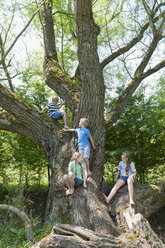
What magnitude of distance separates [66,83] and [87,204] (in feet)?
13.4

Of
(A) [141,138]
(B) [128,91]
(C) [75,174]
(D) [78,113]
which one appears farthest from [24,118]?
(A) [141,138]

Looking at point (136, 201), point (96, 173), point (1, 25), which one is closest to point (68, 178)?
point (96, 173)

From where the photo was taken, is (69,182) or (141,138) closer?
(69,182)

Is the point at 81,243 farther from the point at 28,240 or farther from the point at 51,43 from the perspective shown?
the point at 51,43

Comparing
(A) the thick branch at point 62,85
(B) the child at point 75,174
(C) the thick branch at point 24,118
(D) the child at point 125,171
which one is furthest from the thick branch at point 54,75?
(D) the child at point 125,171

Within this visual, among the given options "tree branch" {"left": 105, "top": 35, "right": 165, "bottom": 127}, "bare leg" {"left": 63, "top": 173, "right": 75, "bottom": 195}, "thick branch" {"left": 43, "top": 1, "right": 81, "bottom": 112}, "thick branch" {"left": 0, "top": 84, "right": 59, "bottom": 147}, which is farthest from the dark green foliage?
"bare leg" {"left": 63, "top": 173, "right": 75, "bottom": 195}

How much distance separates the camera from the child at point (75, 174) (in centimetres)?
527

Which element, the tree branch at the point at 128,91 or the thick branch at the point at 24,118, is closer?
the thick branch at the point at 24,118

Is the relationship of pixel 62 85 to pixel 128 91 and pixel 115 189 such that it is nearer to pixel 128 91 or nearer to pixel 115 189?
pixel 128 91

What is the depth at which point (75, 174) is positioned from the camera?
214 inches

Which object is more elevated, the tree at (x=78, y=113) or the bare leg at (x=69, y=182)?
the tree at (x=78, y=113)

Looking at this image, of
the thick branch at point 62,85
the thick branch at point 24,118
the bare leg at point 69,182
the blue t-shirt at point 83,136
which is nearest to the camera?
the bare leg at point 69,182

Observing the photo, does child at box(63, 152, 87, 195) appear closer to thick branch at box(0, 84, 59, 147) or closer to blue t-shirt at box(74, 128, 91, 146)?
blue t-shirt at box(74, 128, 91, 146)

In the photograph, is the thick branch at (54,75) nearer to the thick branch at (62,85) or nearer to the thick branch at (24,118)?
the thick branch at (62,85)
